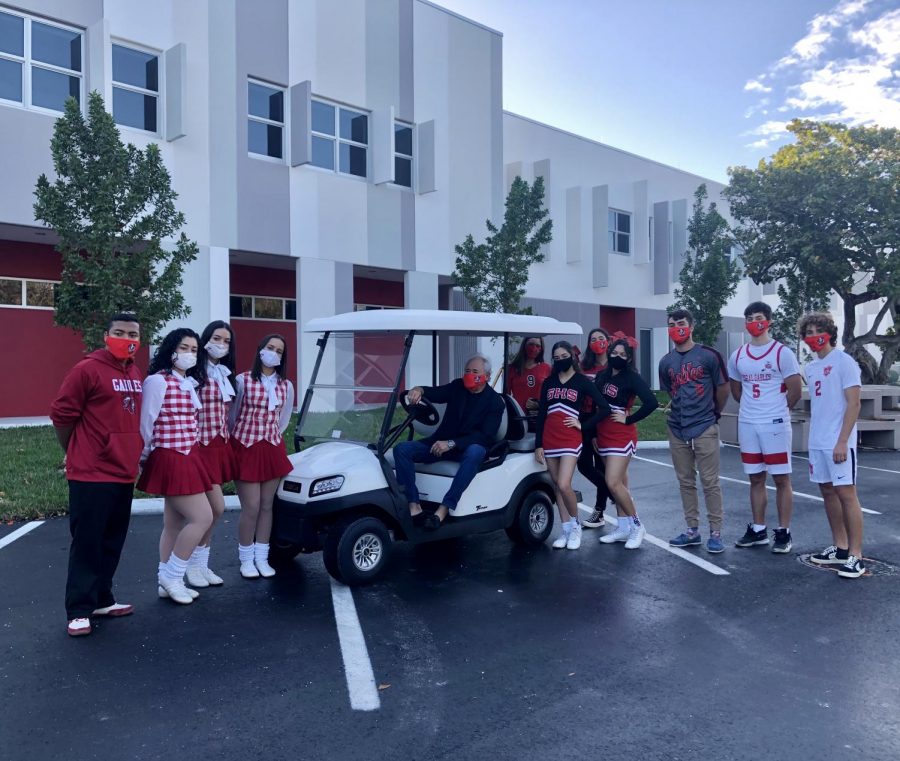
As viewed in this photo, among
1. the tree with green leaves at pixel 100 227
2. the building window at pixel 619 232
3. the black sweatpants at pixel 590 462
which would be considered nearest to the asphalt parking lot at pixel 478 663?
the black sweatpants at pixel 590 462

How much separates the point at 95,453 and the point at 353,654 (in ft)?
5.87

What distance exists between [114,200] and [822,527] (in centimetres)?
839

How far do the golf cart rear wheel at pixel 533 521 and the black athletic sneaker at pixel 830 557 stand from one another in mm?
2003

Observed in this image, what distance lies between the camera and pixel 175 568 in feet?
14.9

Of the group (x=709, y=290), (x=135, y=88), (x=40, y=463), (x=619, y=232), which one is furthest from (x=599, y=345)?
(x=619, y=232)

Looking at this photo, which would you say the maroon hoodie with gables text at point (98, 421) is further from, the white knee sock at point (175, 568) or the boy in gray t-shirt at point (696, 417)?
the boy in gray t-shirt at point (696, 417)

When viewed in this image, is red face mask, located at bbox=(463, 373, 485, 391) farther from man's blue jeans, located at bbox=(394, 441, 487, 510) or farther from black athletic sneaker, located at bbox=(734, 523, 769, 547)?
black athletic sneaker, located at bbox=(734, 523, 769, 547)

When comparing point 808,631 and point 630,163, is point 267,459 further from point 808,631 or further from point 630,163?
point 630,163

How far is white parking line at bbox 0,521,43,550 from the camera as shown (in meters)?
6.02

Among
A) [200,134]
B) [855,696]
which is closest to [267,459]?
[855,696]

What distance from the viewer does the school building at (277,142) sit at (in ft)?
39.2

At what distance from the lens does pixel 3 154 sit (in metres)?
11.3

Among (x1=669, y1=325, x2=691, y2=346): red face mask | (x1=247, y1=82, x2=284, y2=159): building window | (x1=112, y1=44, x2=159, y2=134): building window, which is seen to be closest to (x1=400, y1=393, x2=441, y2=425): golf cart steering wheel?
(x1=669, y1=325, x2=691, y2=346): red face mask

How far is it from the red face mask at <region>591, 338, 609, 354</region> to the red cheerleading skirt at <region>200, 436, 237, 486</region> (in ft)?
10.3
